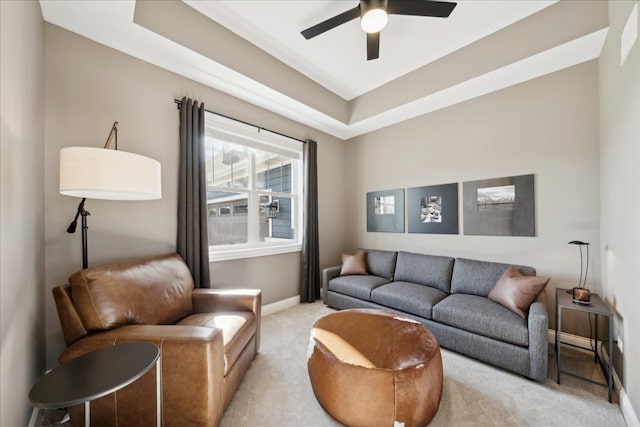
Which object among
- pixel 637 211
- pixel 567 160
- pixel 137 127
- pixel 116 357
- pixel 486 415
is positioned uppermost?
pixel 137 127

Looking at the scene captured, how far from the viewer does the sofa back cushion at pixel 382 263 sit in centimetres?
346

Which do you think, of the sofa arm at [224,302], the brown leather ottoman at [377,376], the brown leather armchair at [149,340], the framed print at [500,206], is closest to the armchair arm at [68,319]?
the brown leather armchair at [149,340]

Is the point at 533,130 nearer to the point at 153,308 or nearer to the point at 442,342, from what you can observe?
the point at 442,342

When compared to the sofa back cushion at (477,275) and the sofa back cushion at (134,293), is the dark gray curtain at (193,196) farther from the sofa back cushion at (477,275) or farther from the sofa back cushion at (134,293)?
the sofa back cushion at (477,275)

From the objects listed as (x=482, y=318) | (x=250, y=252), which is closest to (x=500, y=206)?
Answer: (x=482, y=318)

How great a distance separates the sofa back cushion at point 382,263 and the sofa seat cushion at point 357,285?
4.0 inches

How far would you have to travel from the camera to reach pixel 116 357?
3.92ft

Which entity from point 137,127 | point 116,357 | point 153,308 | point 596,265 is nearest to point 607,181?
point 596,265

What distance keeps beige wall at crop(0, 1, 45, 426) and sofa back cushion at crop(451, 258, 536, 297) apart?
11.5 feet

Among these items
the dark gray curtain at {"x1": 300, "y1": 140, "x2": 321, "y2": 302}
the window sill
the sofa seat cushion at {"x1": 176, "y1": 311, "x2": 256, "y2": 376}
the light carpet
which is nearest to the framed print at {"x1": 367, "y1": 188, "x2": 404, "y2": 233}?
the dark gray curtain at {"x1": 300, "y1": 140, "x2": 321, "y2": 302}

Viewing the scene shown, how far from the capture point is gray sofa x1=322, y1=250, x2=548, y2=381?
1.94 m

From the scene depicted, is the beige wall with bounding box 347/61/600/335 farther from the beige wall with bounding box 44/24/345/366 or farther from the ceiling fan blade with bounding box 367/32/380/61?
the beige wall with bounding box 44/24/345/366

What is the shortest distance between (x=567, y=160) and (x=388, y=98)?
6.94ft

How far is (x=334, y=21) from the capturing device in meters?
2.04
